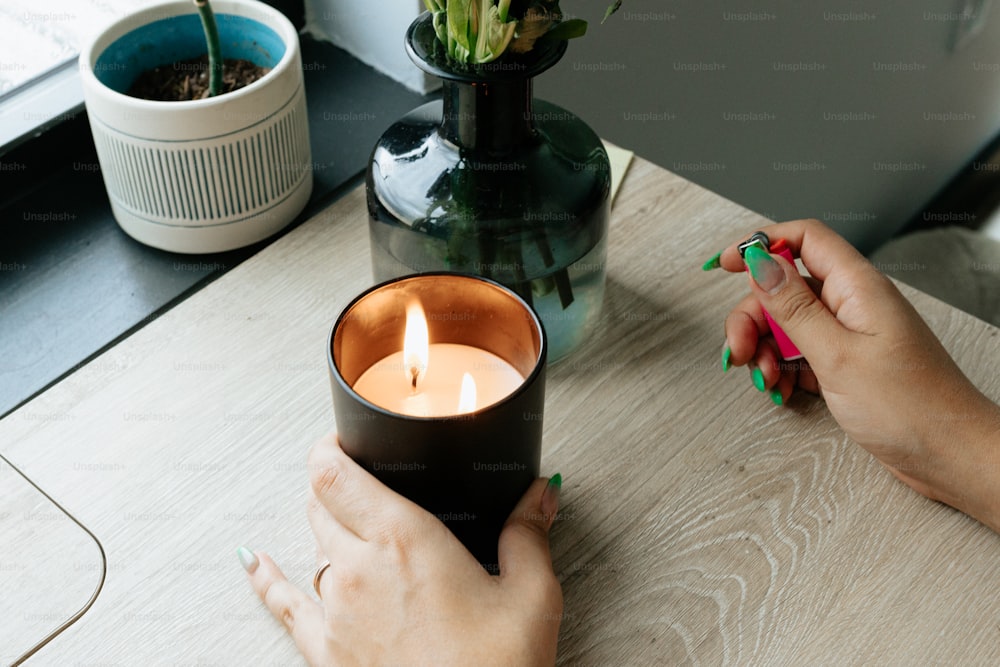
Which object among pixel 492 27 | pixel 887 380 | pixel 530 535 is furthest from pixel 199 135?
→ pixel 887 380

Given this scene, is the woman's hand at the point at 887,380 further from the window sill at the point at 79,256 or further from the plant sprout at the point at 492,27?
the window sill at the point at 79,256

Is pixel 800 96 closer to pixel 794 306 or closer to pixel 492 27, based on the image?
pixel 794 306

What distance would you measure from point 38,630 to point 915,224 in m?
2.00

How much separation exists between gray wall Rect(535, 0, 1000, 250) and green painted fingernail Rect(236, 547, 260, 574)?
773 mm

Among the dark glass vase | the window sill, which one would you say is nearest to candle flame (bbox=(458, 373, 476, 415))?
the dark glass vase

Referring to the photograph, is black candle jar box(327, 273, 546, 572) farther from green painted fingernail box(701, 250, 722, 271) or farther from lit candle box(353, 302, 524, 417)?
green painted fingernail box(701, 250, 722, 271)

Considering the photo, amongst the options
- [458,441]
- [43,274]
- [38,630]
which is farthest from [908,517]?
[43,274]

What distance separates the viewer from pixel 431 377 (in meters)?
0.56

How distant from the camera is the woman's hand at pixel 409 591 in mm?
499

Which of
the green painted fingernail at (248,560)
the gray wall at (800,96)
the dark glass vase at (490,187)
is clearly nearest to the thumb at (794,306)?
the dark glass vase at (490,187)

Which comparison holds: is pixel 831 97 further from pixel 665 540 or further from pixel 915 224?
pixel 665 540

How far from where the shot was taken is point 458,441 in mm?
473

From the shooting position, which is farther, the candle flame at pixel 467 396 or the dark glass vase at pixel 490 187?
the dark glass vase at pixel 490 187

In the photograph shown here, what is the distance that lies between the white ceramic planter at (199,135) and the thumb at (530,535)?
37 centimetres
